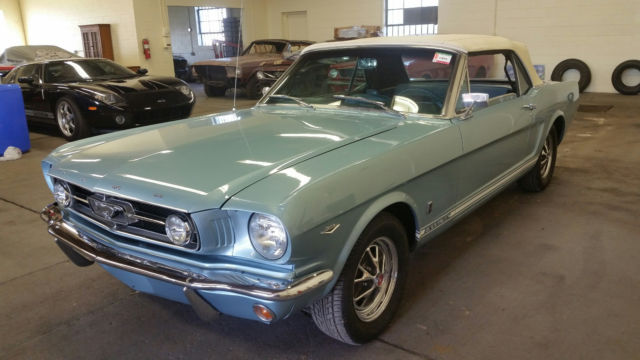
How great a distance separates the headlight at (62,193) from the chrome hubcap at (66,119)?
546 cm

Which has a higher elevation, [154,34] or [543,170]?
[154,34]

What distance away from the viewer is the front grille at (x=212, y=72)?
12.9 metres

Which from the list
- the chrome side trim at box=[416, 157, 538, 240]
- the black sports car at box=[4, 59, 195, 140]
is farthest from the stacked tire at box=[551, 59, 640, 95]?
the chrome side trim at box=[416, 157, 538, 240]

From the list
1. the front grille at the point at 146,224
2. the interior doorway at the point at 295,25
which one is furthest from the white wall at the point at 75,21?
the front grille at the point at 146,224

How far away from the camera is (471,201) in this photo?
3055 mm

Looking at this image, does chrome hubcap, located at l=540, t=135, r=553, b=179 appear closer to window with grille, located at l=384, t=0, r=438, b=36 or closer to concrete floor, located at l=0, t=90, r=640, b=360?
concrete floor, located at l=0, t=90, r=640, b=360

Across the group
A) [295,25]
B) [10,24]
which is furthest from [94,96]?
[10,24]

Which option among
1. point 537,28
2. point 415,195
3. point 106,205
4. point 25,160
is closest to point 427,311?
point 415,195

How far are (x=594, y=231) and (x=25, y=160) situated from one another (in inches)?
262

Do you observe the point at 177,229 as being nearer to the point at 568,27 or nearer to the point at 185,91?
the point at 185,91

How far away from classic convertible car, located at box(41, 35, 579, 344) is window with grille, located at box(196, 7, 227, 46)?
57.4ft

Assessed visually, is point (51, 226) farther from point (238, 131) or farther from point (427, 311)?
point (427, 311)

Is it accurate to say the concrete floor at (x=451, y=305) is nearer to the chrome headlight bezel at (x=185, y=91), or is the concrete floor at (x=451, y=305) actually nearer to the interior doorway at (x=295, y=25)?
the chrome headlight bezel at (x=185, y=91)

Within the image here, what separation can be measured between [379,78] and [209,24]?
1853 cm
